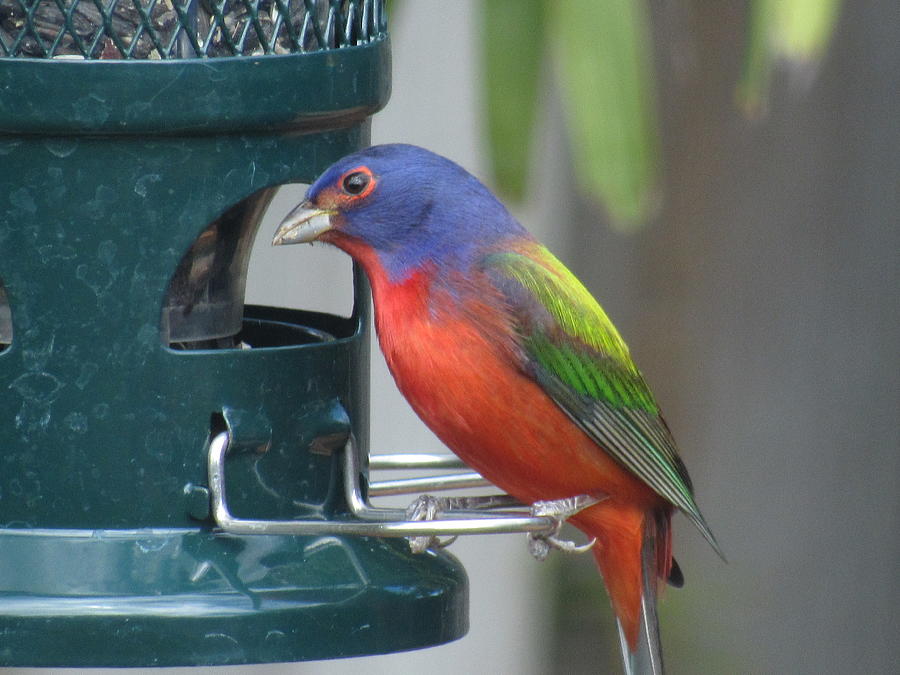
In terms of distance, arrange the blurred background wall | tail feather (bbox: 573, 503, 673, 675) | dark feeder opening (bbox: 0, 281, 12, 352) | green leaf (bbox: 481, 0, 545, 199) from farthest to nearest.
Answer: the blurred background wall, tail feather (bbox: 573, 503, 673, 675), dark feeder opening (bbox: 0, 281, 12, 352), green leaf (bbox: 481, 0, 545, 199)

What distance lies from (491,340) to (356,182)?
0.42 m

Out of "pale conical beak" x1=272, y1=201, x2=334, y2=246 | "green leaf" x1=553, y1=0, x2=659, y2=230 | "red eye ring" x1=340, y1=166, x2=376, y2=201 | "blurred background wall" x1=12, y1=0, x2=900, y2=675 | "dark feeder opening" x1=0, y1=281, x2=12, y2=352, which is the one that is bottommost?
"blurred background wall" x1=12, y1=0, x2=900, y2=675

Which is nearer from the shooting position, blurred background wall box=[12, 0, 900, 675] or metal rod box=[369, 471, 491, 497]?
metal rod box=[369, 471, 491, 497]

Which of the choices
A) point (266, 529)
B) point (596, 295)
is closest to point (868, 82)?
point (596, 295)

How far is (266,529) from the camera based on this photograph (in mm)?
2799

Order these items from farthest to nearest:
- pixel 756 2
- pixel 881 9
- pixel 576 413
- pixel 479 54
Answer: pixel 881 9 < pixel 576 413 < pixel 479 54 < pixel 756 2

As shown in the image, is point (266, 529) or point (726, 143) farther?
point (726, 143)

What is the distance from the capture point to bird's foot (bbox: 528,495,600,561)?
326 cm

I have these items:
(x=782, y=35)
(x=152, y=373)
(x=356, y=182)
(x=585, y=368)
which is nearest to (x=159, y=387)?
(x=152, y=373)

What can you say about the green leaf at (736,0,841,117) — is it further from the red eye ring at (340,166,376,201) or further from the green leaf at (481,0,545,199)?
the red eye ring at (340,166,376,201)

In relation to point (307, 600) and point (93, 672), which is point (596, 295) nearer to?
point (93, 672)

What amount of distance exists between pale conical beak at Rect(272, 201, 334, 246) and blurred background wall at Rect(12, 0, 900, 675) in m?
2.72

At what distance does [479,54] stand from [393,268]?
0.50 meters

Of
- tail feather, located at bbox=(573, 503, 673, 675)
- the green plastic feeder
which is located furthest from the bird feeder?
tail feather, located at bbox=(573, 503, 673, 675)
